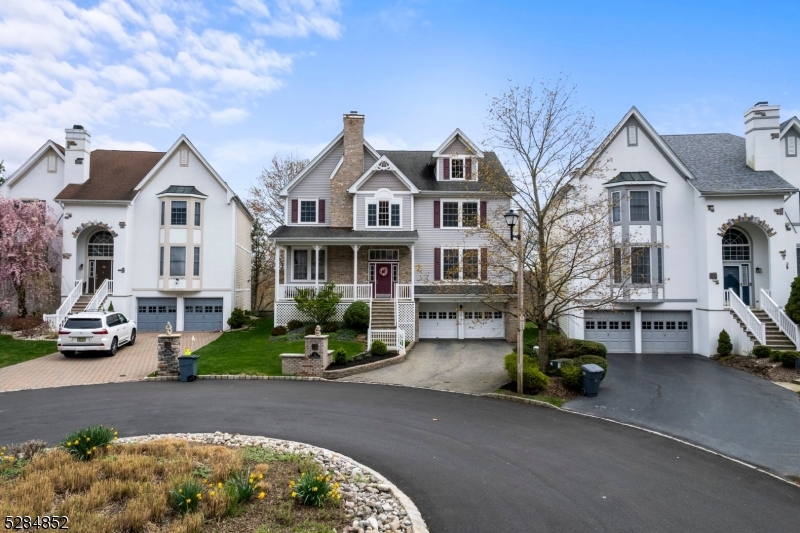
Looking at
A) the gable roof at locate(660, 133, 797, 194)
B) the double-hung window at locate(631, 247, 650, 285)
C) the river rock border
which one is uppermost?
the gable roof at locate(660, 133, 797, 194)

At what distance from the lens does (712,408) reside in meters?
11.5

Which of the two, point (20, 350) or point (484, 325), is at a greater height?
point (484, 325)

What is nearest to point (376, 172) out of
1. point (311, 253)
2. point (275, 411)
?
point (311, 253)

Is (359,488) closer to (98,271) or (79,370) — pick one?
(79,370)

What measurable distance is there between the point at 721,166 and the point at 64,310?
3508cm

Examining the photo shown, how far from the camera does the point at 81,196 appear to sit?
23688 mm

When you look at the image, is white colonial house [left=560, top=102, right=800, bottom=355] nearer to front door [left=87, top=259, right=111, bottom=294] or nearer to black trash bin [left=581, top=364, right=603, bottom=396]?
black trash bin [left=581, top=364, right=603, bottom=396]

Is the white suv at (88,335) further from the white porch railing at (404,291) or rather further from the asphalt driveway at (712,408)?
the asphalt driveway at (712,408)

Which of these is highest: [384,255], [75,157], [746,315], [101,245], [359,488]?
[75,157]

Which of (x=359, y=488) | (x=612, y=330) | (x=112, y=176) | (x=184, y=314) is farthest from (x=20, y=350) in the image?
(x=612, y=330)

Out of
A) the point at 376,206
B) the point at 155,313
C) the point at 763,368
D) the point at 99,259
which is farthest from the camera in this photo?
the point at 99,259

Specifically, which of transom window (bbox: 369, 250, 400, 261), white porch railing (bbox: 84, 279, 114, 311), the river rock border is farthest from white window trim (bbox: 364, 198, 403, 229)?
the river rock border

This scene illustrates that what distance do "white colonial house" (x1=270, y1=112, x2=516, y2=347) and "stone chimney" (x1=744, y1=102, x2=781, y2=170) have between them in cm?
1240

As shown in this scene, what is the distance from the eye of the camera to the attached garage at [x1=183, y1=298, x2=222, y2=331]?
80.1 feet
